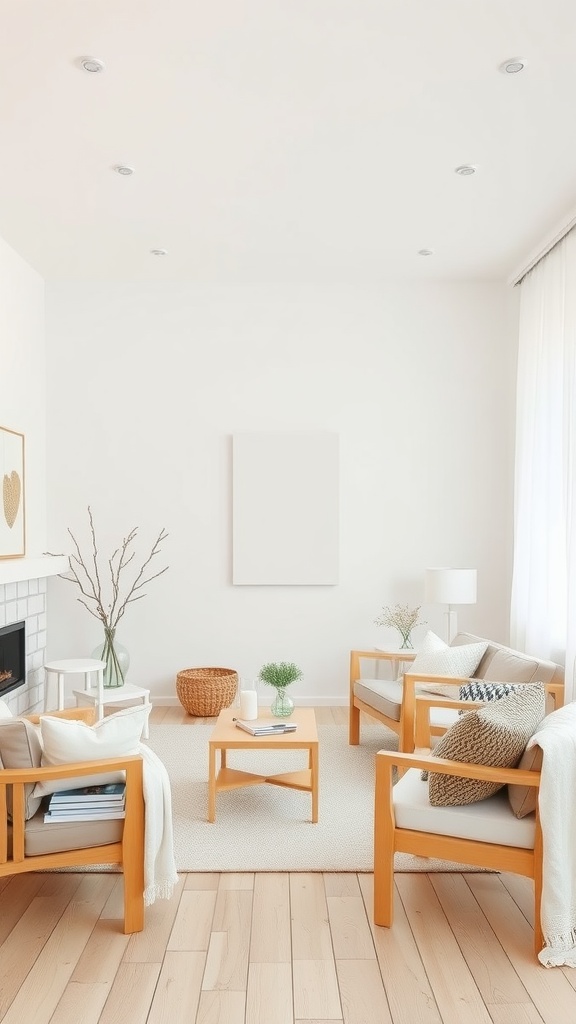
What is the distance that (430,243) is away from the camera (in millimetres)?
5445

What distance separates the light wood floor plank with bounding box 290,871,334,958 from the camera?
272 cm

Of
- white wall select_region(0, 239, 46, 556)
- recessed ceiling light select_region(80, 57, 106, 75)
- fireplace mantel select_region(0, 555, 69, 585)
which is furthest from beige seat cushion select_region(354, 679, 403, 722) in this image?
recessed ceiling light select_region(80, 57, 106, 75)

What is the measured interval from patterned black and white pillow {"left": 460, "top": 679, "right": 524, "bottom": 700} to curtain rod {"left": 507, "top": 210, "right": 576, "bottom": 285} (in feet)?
8.71

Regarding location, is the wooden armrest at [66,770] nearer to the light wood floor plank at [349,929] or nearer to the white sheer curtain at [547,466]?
the light wood floor plank at [349,929]

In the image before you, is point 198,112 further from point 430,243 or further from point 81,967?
point 81,967

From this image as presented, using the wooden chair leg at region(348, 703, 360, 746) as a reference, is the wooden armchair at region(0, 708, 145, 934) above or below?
above

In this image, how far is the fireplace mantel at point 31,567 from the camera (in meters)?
5.01

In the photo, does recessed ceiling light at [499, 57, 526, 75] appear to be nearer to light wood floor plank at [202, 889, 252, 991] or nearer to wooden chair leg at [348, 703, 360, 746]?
light wood floor plank at [202, 889, 252, 991]

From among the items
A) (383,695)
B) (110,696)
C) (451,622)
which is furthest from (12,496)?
(451,622)

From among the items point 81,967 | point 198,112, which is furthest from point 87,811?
point 198,112

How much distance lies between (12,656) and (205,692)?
1.32 metres

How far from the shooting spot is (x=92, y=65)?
3.29 meters

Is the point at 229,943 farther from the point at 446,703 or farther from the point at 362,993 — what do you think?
the point at 446,703

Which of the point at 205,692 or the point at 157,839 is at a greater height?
the point at 157,839
